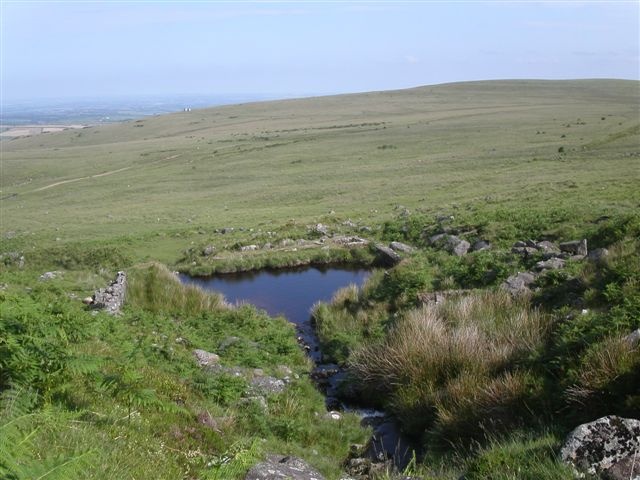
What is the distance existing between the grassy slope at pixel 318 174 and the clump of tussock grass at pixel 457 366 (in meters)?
13.1

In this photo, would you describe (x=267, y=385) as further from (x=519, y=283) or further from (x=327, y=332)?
(x=519, y=283)

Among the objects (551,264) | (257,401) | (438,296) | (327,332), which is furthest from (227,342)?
(551,264)

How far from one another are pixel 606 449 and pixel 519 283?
772 centimetres

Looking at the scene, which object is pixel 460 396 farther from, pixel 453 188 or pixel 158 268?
pixel 453 188

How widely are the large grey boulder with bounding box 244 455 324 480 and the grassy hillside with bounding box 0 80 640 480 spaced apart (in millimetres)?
204

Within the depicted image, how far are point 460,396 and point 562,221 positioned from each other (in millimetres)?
13276

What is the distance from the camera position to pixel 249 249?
23406 millimetres

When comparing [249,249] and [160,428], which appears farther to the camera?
[249,249]

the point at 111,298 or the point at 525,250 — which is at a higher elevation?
the point at 525,250

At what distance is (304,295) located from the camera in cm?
1856

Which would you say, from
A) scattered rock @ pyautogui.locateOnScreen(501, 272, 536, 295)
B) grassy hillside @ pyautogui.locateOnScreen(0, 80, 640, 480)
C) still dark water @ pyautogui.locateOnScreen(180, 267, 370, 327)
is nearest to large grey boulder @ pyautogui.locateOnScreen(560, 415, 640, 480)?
grassy hillside @ pyautogui.locateOnScreen(0, 80, 640, 480)

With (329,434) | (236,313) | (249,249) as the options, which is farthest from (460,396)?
(249,249)

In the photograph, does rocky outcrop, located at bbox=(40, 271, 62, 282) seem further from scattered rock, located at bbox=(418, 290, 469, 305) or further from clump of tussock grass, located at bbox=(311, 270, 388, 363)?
scattered rock, located at bbox=(418, 290, 469, 305)

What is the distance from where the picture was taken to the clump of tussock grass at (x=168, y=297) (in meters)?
14.6
